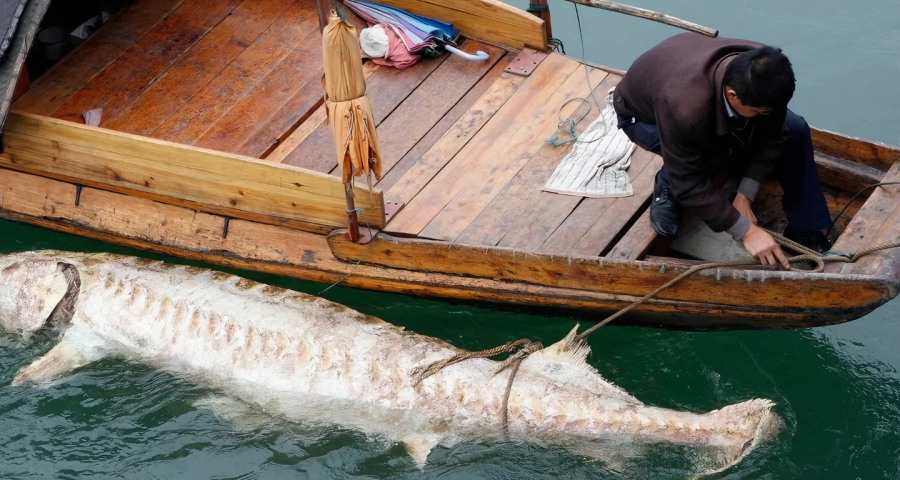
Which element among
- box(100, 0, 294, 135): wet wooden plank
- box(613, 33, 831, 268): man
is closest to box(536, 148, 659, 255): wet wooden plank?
box(613, 33, 831, 268): man

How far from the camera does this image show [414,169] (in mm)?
6145

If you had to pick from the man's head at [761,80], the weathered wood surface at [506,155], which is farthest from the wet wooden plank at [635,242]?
the man's head at [761,80]

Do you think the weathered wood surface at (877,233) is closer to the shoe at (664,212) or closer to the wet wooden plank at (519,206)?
the shoe at (664,212)

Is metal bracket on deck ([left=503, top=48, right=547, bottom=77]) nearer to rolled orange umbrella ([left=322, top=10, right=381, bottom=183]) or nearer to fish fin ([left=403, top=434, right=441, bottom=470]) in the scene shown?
rolled orange umbrella ([left=322, top=10, right=381, bottom=183])

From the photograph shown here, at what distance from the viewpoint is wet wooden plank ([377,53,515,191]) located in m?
6.15

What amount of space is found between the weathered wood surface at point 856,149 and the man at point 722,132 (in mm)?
561

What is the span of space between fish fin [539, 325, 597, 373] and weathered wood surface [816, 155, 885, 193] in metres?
1.90

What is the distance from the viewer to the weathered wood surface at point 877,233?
4.80m

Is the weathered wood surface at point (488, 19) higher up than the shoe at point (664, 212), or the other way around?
the weathered wood surface at point (488, 19)

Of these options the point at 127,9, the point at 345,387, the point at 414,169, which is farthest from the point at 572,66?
the point at 127,9

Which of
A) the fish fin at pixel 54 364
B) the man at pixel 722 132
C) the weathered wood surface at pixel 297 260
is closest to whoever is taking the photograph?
the man at pixel 722 132

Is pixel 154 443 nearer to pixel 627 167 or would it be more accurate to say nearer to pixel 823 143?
pixel 627 167

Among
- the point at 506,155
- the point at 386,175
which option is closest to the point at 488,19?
the point at 506,155

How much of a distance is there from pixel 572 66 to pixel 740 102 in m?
2.42
